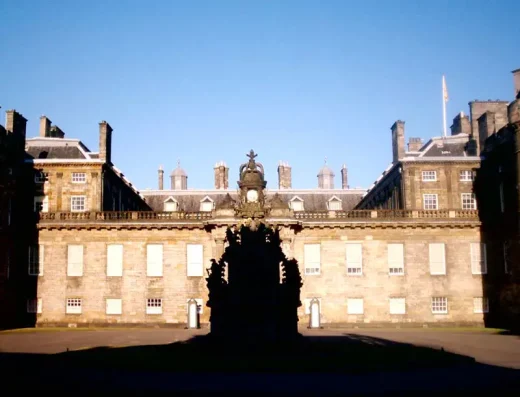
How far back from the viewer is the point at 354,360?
62.8 ft

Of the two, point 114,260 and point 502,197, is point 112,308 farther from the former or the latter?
point 502,197

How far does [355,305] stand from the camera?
4462cm

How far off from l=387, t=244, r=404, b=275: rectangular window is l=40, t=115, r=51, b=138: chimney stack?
29.1m

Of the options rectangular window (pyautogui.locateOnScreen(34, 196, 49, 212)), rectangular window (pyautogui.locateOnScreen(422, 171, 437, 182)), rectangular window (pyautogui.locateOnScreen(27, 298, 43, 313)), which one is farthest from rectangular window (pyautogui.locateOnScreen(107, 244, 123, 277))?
rectangular window (pyautogui.locateOnScreen(422, 171, 437, 182))

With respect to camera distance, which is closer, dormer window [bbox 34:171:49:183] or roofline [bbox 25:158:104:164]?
roofline [bbox 25:158:104:164]

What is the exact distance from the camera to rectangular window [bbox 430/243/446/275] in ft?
147

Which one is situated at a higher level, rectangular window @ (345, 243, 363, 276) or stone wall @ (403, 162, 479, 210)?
stone wall @ (403, 162, 479, 210)

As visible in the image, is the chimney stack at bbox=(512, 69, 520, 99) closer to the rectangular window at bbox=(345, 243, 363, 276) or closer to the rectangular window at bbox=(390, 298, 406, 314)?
the rectangular window at bbox=(345, 243, 363, 276)

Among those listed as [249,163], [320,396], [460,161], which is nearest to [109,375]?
[320,396]

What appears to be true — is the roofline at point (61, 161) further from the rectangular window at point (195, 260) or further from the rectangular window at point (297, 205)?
the rectangular window at point (297, 205)

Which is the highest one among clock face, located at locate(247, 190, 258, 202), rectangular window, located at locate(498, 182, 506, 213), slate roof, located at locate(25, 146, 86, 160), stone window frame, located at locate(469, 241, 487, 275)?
slate roof, located at locate(25, 146, 86, 160)

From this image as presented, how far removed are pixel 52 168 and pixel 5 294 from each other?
987 cm

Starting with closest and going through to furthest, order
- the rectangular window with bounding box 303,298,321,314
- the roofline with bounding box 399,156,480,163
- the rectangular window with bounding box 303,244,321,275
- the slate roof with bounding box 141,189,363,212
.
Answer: the rectangular window with bounding box 303,298,321,314
the rectangular window with bounding box 303,244,321,275
the roofline with bounding box 399,156,480,163
the slate roof with bounding box 141,189,363,212

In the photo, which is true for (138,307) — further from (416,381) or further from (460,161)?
(416,381)
